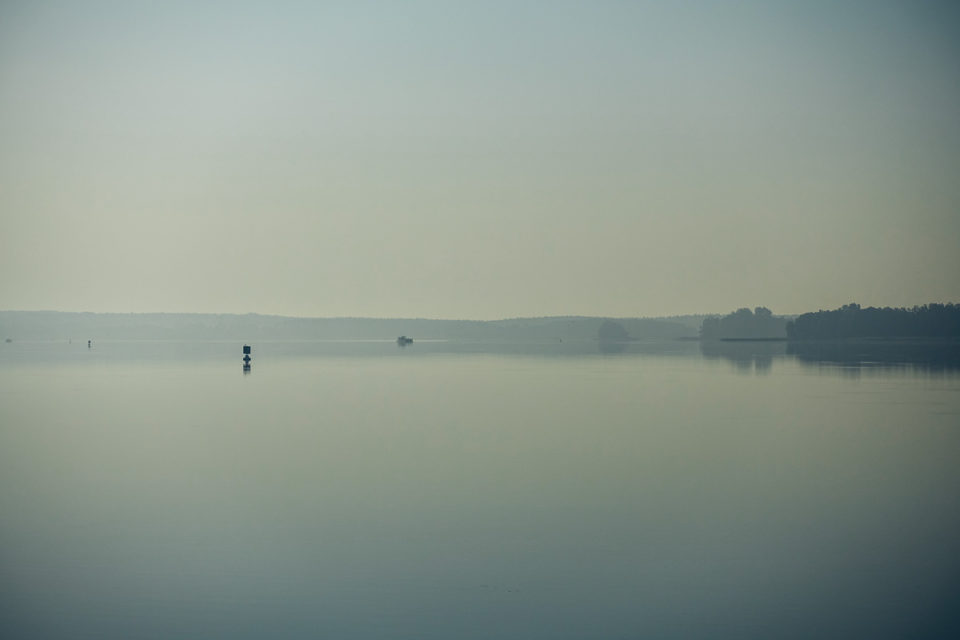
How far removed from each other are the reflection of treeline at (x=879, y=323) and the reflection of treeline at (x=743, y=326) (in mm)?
19964

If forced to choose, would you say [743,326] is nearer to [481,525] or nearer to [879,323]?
[879,323]

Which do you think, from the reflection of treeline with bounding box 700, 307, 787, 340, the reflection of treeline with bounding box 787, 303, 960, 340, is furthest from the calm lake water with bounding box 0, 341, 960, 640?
the reflection of treeline with bounding box 700, 307, 787, 340

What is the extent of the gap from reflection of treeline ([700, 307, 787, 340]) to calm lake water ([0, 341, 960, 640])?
388ft

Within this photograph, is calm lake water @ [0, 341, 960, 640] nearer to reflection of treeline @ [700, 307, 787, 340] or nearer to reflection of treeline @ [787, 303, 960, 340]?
reflection of treeline @ [787, 303, 960, 340]

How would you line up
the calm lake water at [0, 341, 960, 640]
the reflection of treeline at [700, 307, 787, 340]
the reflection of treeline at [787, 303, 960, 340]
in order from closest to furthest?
the calm lake water at [0, 341, 960, 640] → the reflection of treeline at [787, 303, 960, 340] → the reflection of treeline at [700, 307, 787, 340]

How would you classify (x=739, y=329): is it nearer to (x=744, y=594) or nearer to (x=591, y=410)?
(x=591, y=410)

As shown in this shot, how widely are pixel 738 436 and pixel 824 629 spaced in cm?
998

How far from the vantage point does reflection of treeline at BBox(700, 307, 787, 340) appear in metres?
134

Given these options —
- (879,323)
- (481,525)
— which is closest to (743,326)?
(879,323)

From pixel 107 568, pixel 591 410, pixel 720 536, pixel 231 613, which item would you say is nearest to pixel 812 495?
pixel 720 536

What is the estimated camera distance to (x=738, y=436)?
16078mm

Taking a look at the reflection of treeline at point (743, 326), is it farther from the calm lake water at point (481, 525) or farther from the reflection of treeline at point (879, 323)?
the calm lake water at point (481, 525)

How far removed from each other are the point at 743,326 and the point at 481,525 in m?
132

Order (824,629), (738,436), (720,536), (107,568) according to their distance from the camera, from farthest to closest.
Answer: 1. (738,436)
2. (720,536)
3. (107,568)
4. (824,629)
